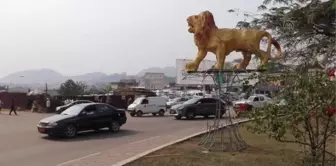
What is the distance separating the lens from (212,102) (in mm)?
29828

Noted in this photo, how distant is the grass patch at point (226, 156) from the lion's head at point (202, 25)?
3.64 metres

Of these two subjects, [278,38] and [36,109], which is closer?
[278,38]

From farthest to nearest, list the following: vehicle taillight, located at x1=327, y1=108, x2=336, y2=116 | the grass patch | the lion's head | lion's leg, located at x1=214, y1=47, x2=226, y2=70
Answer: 1. the lion's head
2. lion's leg, located at x1=214, y1=47, x2=226, y2=70
3. the grass patch
4. vehicle taillight, located at x1=327, y1=108, x2=336, y2=116

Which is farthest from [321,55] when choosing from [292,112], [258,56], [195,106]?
[195,106]

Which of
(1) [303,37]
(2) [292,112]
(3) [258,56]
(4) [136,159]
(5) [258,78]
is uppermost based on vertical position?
(1) [303,37]

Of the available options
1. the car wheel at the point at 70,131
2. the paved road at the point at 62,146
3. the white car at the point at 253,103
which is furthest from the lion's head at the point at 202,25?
the car wheel at the point at 70,131

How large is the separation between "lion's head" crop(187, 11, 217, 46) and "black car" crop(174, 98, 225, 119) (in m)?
14.6

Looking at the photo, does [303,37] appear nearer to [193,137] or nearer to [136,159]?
[193,137]

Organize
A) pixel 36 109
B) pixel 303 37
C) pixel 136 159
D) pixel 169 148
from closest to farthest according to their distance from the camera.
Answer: pixel 136 159 → pixel 169 148 → pixel 303 37 → pixel 36 109

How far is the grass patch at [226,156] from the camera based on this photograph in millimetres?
10280

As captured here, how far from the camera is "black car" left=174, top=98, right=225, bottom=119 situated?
94.2ft

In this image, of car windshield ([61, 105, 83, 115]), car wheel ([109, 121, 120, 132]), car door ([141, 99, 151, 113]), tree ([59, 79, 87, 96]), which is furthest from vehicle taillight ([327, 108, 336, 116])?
tree ([59, 79, 87, 96])

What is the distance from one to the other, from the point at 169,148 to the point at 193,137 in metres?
3.19

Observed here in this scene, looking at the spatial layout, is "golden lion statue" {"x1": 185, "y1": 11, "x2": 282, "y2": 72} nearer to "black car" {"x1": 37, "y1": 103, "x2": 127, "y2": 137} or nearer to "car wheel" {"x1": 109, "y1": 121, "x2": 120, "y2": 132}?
"black car" {"x1": 37, "y1": 103, "x2": 127, "y2": 137}
